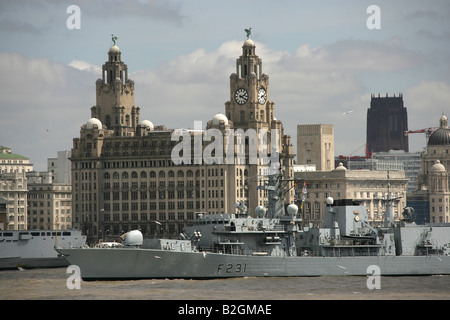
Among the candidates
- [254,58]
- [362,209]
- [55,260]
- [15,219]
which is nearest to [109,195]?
[15,219]

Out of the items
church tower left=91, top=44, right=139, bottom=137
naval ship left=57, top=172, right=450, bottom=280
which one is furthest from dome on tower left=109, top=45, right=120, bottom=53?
naval ship left=57, top=172, right=450, bottom=280

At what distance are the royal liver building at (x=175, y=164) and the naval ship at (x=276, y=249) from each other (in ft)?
253

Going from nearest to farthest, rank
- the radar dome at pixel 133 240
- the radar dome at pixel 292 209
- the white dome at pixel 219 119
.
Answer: the radar dome at pixel 133 240 < the radar dome at pixel 292 209 < the white dome at pixel 219 119

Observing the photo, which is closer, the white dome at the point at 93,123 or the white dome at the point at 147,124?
the white dome at the point at 93,123

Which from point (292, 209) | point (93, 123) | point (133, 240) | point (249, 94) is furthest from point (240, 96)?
point (133, 240)

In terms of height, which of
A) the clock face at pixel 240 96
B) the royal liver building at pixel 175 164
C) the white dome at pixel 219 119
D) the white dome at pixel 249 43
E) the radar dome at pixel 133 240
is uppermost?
the white dome at pixel 249 43

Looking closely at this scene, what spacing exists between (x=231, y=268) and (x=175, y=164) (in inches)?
3605

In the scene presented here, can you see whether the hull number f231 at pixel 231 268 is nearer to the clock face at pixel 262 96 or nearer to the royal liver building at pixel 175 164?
the royal liver building at pixel 175 164

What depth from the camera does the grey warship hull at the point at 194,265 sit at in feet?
305

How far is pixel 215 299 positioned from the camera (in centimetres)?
7856

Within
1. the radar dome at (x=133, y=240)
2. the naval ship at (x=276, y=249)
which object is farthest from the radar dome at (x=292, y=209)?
the radar dome at (x=133, y=240)

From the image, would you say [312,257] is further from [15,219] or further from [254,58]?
[15,219]
